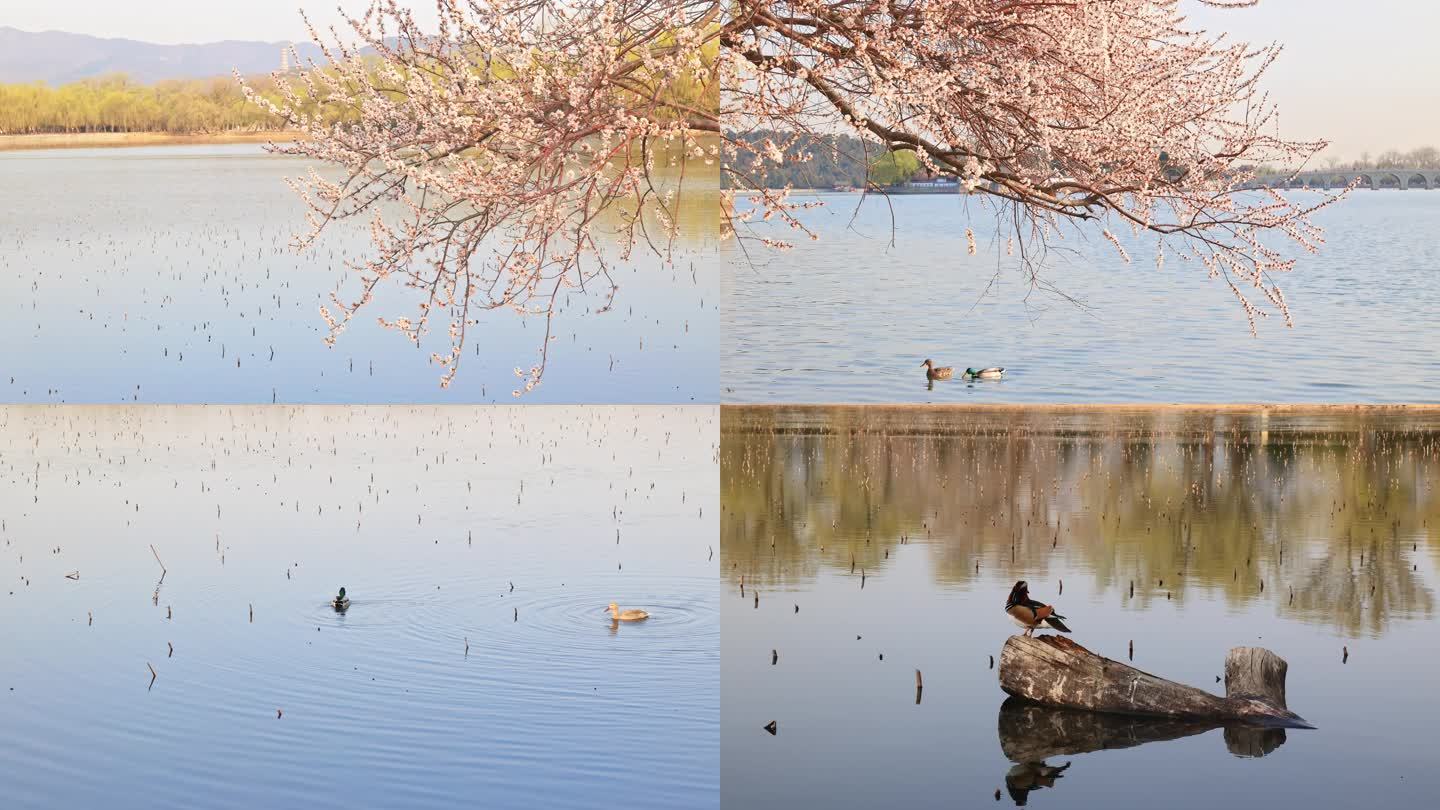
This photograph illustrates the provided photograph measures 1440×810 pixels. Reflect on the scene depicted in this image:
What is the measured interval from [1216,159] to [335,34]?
6219mm

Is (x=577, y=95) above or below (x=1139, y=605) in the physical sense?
above

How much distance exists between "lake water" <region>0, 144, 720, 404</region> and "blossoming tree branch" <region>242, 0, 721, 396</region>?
1731 centimetres

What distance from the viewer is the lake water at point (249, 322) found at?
29250mm

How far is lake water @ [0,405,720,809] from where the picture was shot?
1230cm

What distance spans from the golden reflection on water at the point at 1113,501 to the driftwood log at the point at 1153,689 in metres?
4.01

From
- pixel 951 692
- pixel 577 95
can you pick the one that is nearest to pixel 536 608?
pixel 951 692

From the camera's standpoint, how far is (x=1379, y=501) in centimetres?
2361

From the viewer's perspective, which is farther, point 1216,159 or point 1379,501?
point 1379,501

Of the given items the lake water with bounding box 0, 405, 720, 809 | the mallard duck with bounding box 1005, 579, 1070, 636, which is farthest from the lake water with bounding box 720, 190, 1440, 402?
the mallard duck with bounding box 1005, 579, 1070, 636

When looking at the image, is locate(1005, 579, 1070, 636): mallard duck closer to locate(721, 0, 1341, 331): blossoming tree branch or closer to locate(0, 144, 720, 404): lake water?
locate(721, 0, 1341, 331): blossoming tree branch

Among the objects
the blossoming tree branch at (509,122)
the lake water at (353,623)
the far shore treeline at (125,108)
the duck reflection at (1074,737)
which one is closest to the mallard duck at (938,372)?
the lake water at (353,623)

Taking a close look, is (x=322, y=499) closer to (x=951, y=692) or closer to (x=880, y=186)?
(x=951, y=692)

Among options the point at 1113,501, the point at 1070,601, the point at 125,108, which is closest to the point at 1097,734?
the point at 1070,601

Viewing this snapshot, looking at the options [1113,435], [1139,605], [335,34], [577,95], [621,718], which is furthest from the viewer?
[1113,435]
